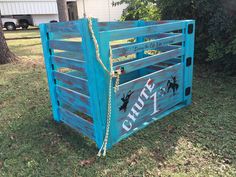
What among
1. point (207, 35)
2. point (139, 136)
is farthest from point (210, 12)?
point (139, 136)

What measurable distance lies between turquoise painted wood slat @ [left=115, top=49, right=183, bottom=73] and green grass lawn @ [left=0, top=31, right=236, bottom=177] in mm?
719

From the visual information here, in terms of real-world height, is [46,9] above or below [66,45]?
above

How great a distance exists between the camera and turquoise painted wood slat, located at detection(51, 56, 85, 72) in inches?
84.7

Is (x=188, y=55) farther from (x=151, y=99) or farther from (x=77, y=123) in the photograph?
(x=77, y=123)

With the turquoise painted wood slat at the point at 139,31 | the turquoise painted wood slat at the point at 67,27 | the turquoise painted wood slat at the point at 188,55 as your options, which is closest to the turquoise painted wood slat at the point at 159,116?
the turquoise painted wood slat at the point at 188,55

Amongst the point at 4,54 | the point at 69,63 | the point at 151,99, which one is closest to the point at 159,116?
the point at 151,99

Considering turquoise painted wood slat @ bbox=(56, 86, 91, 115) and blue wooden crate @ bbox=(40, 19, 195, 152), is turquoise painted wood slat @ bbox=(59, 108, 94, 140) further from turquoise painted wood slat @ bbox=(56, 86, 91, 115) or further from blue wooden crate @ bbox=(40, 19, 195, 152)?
turquoise painted wood slat @ bbox=(56, 86, 91, 115)

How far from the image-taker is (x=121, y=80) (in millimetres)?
3123

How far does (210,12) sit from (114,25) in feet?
6.52

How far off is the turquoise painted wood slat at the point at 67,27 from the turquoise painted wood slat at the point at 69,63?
28 centimetres

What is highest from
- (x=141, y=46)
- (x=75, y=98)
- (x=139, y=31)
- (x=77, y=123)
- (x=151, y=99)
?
(x=139, y=31)

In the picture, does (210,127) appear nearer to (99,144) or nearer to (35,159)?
(99,144)

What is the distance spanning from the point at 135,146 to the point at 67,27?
4.25 ft

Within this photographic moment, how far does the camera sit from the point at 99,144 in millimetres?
2242
